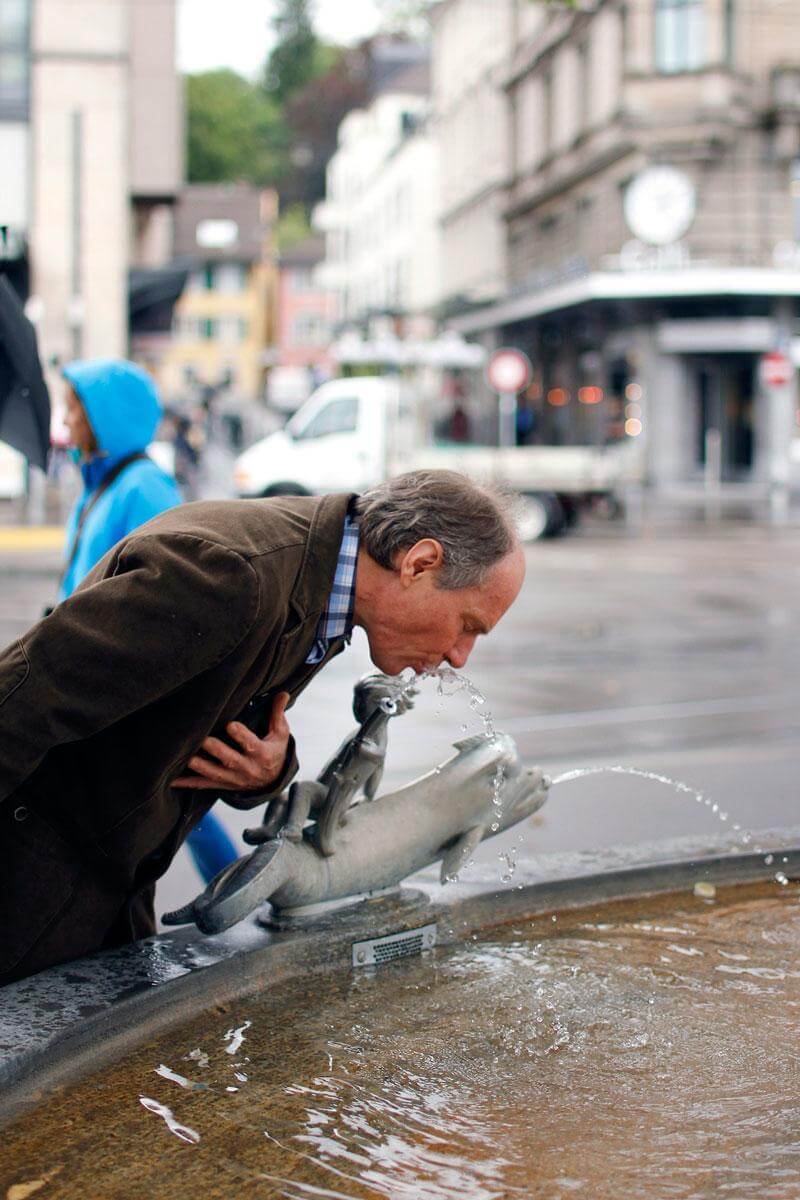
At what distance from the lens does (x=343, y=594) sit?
3135mm

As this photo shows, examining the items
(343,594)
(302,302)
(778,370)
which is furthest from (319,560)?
(302,302)

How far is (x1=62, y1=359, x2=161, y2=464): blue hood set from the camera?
4.98m

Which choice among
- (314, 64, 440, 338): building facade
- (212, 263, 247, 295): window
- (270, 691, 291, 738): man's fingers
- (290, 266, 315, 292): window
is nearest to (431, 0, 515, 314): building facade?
(314, 64, 440, 338): building facade

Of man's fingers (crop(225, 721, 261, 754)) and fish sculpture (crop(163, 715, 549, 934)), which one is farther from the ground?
man's fingers (crop(225, 721, 261, 754))

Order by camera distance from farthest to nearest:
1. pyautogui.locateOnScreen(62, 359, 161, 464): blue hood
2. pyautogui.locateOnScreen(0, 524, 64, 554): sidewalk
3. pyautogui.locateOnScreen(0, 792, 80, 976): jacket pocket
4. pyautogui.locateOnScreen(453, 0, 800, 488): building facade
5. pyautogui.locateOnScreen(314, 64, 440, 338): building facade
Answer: pyautogui.locateOnScreen(314, 64, 440, 338): building facade
pyautogui.locateOnScreen(453, 0, 800, 488): building facade
pyautogui.locateOnScreen(0, 524, 64, 554): sidewalk
pyautogui.locateOnScreen(62, 359, 161, 464): blue hood
pyautogui.locateOnScreen(0, 792, 80, 976): jacket pocket

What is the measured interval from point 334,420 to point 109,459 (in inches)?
693

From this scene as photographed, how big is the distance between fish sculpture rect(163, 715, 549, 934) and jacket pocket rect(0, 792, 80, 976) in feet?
1.38

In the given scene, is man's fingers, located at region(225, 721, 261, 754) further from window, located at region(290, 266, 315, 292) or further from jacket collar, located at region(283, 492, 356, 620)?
window, located at region(290, 266, 315, 292)

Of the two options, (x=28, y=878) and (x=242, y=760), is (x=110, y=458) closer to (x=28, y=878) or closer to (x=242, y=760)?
(x=242, y=760)

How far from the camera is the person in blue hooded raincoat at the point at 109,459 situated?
491 cm

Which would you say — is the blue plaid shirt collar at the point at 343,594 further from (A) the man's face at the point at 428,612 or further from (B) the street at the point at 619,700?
(B) the street at the point at 619,700

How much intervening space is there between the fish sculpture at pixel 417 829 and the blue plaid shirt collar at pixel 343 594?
1.86 ft

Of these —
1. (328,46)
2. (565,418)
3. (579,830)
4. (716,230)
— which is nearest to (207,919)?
(579,830)

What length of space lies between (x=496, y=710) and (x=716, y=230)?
31.4 metres
